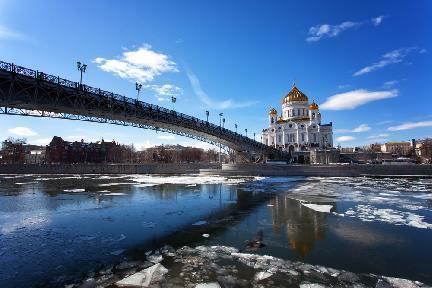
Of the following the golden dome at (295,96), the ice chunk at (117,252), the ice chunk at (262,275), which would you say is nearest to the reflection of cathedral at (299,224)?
the ice chunk at (262,275)

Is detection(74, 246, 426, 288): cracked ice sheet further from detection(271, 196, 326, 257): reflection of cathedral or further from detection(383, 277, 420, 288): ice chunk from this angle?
detection(271, 196, 326, 257): reflection of cathedral

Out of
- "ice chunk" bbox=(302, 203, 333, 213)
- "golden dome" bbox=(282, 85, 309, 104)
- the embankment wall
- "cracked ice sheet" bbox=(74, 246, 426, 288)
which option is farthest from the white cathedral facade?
"cracked ice sheet" bbox=(74, 246, 426, 288)

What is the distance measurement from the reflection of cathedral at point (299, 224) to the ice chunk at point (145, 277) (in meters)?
4.35

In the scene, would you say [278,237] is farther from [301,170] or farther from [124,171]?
[124,171]

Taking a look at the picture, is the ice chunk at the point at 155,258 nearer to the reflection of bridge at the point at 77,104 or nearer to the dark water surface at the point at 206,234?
the dark water surface at the point at 206,234

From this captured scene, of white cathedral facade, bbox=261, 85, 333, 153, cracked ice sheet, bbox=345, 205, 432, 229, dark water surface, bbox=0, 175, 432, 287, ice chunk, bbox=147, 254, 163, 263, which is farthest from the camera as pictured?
white cathedral facade, bbox=261, 85, 333, 153

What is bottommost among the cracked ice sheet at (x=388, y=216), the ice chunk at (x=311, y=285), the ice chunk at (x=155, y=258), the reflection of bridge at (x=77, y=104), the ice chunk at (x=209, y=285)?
the ice chunk at (x=311, y=285)

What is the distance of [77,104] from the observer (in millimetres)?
31859

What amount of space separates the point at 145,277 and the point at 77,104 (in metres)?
27.9

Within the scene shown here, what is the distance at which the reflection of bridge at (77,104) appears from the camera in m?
24.0

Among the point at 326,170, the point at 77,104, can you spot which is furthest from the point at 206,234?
the point at 326,170

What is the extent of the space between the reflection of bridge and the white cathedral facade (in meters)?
55.4

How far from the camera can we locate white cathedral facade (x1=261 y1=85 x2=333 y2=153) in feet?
342

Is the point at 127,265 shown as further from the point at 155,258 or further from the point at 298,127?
the point at 298,127
